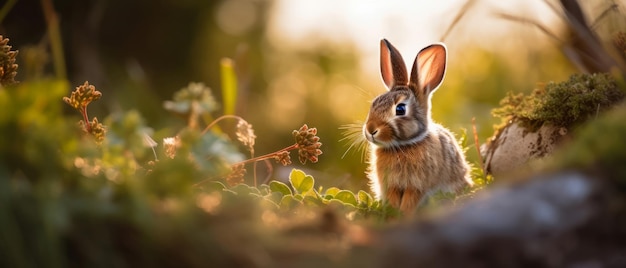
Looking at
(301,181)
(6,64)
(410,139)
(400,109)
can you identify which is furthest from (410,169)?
(6,64)

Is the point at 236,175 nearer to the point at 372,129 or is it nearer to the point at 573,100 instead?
the point at 372,129

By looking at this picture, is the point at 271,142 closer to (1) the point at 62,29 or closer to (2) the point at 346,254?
(1) the point at 62,29

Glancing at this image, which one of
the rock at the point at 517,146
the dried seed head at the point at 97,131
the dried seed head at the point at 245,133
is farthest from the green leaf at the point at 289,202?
the rock at the point at 517,146

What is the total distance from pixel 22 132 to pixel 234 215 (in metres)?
0.52

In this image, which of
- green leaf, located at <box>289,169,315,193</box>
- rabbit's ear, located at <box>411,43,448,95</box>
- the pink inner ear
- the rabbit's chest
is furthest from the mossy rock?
green leaf, located at <box>289,169,315,193</box>

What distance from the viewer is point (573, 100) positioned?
3242 mm

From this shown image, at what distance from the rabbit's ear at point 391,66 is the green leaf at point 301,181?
98 centimetres

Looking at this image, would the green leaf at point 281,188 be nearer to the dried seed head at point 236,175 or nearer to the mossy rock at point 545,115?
the dried seed head at point 236,175

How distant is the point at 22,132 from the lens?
1604 millimetres

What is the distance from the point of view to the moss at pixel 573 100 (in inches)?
126

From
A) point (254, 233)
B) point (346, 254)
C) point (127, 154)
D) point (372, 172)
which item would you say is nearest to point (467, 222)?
point (346, 254)

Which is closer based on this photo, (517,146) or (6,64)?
(6,64)

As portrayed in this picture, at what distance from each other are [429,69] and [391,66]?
8.1 inches

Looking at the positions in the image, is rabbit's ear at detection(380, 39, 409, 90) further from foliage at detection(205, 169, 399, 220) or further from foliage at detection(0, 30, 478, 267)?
foliage at detection(0, 30, 478, 267)
